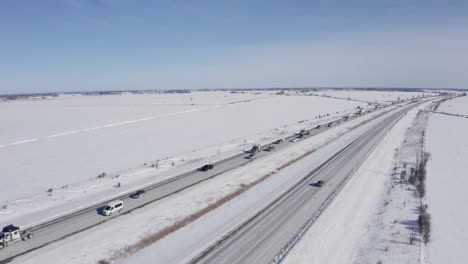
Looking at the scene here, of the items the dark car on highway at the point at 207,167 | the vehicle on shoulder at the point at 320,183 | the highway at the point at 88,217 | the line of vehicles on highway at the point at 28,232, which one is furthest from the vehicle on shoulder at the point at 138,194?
the vehicle on shoulder at the point at 320,183

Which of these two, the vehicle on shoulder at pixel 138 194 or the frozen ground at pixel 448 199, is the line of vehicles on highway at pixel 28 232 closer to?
the vehicle on shoulder at pixel 138 194

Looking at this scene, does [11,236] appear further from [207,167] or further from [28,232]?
[207,167]

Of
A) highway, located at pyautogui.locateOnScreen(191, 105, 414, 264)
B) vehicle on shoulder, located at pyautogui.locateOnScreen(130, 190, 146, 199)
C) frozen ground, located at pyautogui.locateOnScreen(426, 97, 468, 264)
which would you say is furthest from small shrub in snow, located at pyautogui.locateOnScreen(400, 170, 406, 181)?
vehicle on shoulder, located at pyautogui.locateOnScreen(130, 190, 146, 199)

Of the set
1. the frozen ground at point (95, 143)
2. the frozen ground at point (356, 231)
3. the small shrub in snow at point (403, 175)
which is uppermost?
the small shrub in snow at point (403, 175)

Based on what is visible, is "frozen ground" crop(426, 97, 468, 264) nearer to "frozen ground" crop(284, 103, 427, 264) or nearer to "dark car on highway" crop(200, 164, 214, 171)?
"frozen ground" crop(284, 103, 427, 264)

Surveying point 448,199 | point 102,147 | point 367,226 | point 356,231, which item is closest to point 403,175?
point 448,199
